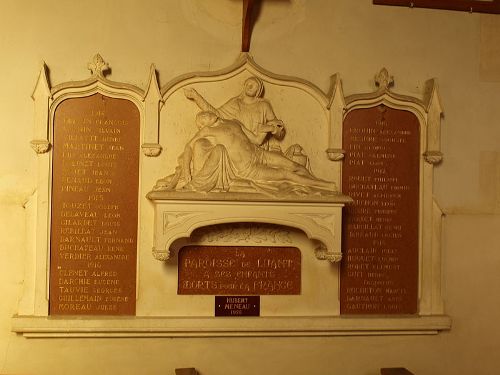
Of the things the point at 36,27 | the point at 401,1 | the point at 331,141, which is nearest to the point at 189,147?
the point at 331,141

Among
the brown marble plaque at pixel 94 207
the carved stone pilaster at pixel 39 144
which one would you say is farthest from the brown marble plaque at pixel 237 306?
the carved stone pilaster at pixel 39 144

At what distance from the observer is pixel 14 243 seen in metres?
4.53

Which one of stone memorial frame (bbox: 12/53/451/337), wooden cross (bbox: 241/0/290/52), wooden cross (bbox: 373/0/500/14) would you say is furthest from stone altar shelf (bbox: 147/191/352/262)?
wooden cross (bbox: 373/0/500/14)

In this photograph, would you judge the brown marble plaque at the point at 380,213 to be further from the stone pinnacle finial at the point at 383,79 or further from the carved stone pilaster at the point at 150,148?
the carved stone pilaster at the point at 150,148

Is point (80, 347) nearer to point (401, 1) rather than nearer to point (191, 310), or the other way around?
point (191, 310)

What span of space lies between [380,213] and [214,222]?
4.55 feet

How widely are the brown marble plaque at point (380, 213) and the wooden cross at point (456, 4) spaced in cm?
87

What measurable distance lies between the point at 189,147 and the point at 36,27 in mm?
1474

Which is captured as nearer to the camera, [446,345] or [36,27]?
[36,27]

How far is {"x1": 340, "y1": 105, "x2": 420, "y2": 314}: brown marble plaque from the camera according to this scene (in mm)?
4855

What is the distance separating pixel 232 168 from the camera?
4.55 m

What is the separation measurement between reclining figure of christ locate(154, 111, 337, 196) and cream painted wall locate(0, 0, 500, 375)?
58 centimetres

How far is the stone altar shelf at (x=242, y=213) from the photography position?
4.34 metres

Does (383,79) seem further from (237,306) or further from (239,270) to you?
(237,306)
